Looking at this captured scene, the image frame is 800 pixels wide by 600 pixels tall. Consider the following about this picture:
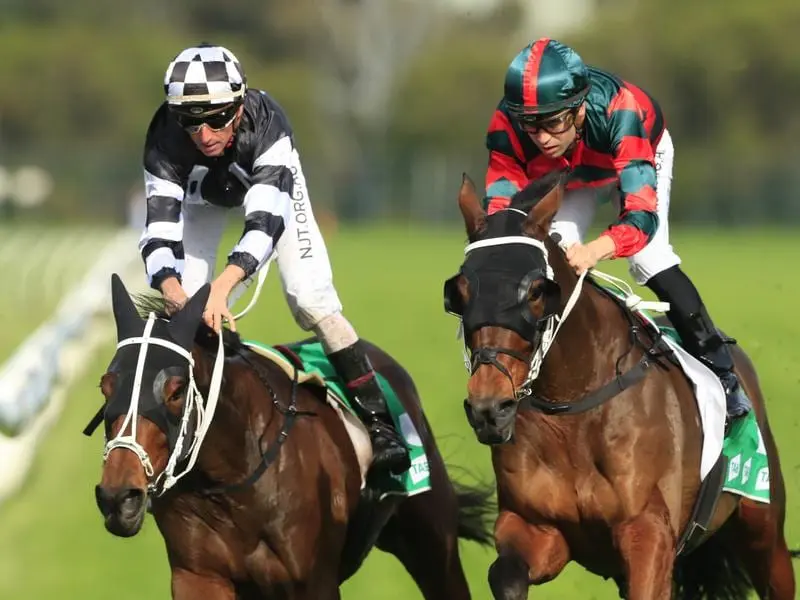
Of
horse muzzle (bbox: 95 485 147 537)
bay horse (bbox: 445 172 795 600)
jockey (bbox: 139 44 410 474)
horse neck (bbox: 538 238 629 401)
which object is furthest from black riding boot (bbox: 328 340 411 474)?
horse muzzle (bbox: 95 485 147 537)

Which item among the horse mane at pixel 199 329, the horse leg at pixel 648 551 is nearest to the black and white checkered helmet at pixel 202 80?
the horse mane at pixel 199 329

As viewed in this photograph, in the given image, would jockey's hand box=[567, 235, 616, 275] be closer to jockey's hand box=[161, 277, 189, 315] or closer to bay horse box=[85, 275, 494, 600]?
bay horse box=[85, 275, 494, 600]

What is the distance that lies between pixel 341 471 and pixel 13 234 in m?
31.1

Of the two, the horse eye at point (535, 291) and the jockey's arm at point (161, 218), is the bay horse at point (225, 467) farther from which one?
the horse eye at point (535, 291)

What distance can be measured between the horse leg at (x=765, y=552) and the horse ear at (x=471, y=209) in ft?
6.05

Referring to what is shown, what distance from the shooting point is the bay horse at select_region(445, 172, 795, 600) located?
4.83 metres

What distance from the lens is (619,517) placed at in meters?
5.20

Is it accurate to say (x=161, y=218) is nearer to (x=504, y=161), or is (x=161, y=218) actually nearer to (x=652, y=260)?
(x=504, y=161)

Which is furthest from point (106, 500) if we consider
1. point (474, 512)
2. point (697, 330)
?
point (474, 512)

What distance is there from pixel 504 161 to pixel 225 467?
4.97ft

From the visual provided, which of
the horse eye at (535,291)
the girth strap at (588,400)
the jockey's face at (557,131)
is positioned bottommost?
the girth strap at (588,400)

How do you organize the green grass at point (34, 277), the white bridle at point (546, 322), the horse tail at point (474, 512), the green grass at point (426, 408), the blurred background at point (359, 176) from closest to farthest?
the white bridle at point (546, 322) → the horse tail at point (474, 512) → the green grass at point (426, 408) → the blurred background at point (359, 176) → the green grass at point (34, 277)

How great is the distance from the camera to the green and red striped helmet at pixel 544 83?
5.27 m

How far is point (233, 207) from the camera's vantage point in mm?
5969
